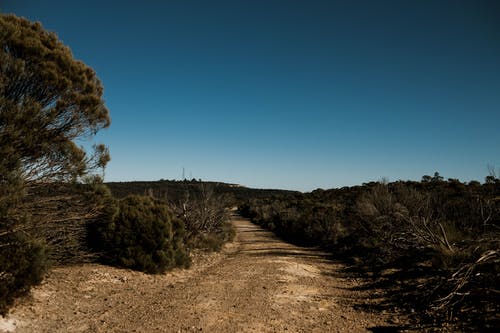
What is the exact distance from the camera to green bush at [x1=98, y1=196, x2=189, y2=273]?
32.1 ft

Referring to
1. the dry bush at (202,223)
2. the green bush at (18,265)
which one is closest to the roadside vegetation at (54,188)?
the green bush at (18,265)

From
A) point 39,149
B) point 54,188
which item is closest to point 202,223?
point 54,188

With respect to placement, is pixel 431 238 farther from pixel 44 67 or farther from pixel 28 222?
pixel 44 67

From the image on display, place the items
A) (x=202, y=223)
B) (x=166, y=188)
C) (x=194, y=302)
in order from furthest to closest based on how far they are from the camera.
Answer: (x=166, y=188), (x=202, y=223), (x=194, y=302)

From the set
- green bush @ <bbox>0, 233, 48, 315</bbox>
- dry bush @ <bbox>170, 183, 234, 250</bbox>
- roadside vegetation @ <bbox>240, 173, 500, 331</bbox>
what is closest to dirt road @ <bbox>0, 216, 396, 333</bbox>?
green bush @ <bbox>0, 233, 48, 315</bbox>

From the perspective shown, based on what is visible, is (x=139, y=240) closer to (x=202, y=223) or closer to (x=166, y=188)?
(x=202, y=223)

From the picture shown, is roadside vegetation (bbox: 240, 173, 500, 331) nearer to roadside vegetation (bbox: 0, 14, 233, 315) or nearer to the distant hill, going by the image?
roadside vegetation (bbox: 0, 14, 233, 315)

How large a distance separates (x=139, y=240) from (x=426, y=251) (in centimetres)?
851

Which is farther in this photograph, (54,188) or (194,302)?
(54,188)

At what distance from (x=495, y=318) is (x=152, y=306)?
6.27 meters

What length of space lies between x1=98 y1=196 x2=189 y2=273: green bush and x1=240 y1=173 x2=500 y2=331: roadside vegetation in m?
6.21

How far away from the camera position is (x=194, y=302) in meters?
7.26

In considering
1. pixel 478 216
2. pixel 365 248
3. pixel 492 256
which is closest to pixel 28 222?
pixel 492 256

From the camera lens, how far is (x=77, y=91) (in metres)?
8.75
